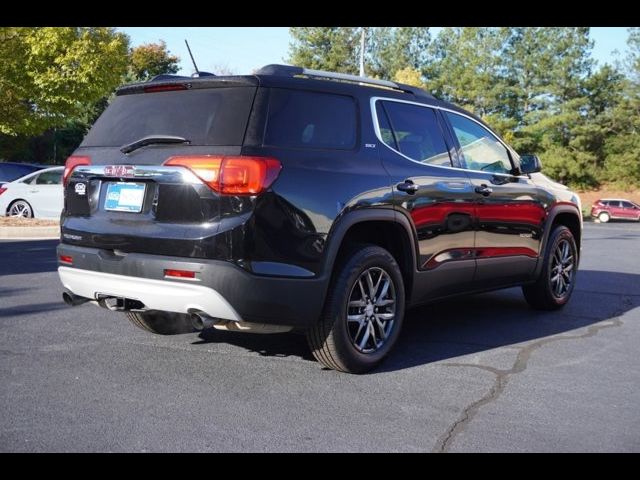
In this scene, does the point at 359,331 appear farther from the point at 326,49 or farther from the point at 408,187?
the point at 326,49

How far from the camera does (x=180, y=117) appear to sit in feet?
15.1

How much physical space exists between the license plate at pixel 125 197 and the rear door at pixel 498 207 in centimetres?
266

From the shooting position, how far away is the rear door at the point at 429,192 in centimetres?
516

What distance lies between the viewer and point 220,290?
4.18m

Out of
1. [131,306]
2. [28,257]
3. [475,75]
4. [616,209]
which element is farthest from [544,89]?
[131,306]

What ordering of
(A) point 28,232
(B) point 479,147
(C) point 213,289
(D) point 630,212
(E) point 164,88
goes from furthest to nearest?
1. (D) point 630,212
2. (A) point 28,232
3. (B) point 479,147
4. (E) point 164,88
5. (C) point 213,289

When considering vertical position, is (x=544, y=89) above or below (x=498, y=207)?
above

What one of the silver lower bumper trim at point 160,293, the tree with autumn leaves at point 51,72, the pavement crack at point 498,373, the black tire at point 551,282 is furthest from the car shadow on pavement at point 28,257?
the tree with autumn leaves at point 51,72

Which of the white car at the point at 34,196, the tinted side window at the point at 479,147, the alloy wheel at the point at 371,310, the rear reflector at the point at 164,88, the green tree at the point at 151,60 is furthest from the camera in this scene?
the green tree at the point at 151,60

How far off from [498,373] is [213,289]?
81.1 inches

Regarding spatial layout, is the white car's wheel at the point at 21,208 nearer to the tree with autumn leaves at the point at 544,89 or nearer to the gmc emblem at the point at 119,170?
the gmc emblem at the point at 119,170

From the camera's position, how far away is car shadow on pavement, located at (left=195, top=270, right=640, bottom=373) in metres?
5.48
